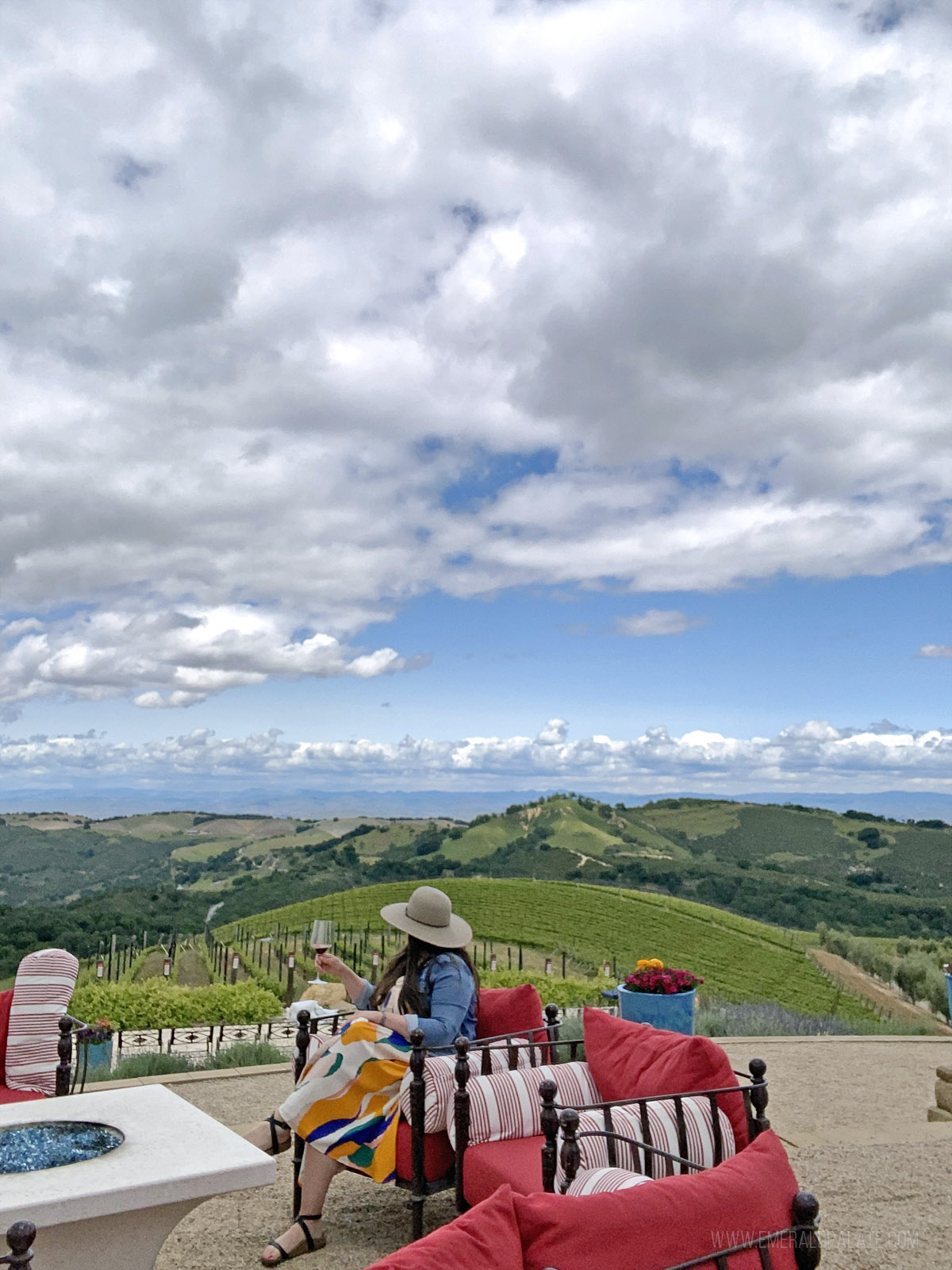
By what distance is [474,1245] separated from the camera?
1.47m

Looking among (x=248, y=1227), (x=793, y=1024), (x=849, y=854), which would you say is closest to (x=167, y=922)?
(x=793, y=1024)

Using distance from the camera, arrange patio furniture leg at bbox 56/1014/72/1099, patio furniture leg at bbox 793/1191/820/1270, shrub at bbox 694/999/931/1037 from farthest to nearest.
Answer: shrub at bbox 694/999/931/1037 < patio furniture leg at bbox 56/1014/72/1099 < patio furniture leg at bbox 793/1191/820/1270

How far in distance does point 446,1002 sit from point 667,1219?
252 cm

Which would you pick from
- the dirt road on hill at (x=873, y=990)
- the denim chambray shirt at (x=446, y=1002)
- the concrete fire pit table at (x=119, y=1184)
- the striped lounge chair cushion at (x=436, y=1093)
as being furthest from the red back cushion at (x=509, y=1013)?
the dirt road on hill at (x=873, y=990)

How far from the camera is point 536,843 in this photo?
39719mm

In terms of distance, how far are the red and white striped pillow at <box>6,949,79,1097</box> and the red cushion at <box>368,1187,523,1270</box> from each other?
3.97 meters

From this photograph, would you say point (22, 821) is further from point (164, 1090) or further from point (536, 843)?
point (164, 1090)

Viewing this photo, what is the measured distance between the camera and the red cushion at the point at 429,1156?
12.0ft

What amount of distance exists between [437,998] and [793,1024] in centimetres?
774

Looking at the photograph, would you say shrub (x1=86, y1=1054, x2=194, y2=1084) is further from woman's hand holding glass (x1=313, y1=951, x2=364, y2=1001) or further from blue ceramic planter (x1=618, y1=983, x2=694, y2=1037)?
blue ceramic planter (x1=618, y1=983, x2=694, y2=1037)

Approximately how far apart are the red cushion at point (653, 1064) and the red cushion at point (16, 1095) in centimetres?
278

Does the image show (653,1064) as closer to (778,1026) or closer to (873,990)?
(778,1026)

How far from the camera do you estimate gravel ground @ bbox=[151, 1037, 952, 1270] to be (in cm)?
380

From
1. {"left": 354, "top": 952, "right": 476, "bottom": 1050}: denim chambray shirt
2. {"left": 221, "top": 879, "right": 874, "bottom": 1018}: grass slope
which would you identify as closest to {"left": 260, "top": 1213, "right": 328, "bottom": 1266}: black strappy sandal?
{"left": 354, "top": 952, "right": 476, "bottom": 1050}: denim chambray shirt
